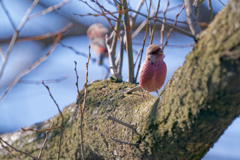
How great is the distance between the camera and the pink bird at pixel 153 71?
295 centimetres

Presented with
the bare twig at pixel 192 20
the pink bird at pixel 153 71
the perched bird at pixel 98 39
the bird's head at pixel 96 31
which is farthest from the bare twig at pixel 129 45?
the perched bird at pixel 98 39

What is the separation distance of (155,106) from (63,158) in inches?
54.1

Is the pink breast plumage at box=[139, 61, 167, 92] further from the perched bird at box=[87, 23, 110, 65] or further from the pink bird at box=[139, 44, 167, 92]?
the perched bird at box=[87, 23, 110, 65]

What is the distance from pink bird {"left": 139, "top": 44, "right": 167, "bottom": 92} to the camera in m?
2.95

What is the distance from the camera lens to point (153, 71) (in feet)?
9.75

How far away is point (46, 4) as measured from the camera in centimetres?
662

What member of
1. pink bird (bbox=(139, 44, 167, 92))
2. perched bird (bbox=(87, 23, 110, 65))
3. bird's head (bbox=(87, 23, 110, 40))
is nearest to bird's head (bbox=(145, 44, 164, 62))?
pink bird (bbox=(139, 44, 167, 92))

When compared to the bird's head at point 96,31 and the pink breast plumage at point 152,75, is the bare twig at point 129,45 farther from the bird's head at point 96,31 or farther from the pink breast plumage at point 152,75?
the bird's head at point 96,31

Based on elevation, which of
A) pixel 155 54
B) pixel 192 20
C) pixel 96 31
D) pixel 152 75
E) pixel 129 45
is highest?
pixel 96 31

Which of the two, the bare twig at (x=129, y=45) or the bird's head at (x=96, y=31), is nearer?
the bare twig at (x=129, y=45)

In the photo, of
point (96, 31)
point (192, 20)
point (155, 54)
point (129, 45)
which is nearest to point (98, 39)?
point (96, 31)

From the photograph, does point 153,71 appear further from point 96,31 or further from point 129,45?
point 96,31

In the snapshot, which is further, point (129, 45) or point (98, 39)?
point (98, 39)

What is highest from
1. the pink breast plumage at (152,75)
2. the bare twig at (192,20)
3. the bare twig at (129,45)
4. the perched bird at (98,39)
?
the perched bird at (98,39)
